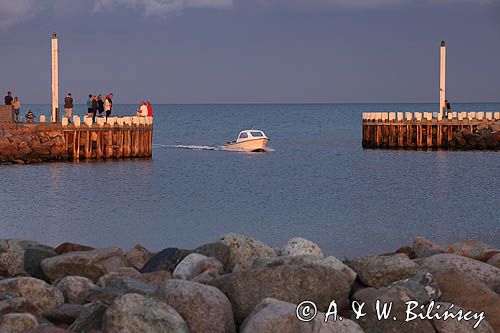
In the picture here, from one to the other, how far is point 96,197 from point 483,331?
81.5 ft

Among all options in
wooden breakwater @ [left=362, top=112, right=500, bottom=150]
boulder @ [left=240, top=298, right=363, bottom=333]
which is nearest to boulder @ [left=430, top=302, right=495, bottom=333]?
boulder @ [left=240, top=298, right=363, bottom=333]

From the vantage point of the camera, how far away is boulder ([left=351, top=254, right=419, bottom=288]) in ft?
35.6

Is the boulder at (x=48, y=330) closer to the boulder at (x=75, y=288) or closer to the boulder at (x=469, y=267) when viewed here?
the boulder at (x=75, y=288)

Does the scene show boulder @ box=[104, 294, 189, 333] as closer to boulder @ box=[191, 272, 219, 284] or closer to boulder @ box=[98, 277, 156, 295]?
boulder @ box=[98, 277, 156, 295]

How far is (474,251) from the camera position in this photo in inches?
548

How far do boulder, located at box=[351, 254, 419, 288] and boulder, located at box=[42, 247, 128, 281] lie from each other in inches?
147

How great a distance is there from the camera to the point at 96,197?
33.1 meters

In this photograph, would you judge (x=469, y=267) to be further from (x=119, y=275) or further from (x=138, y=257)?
(x=138, y=257)

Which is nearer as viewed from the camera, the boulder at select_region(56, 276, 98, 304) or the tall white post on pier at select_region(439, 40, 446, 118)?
the boulder at select_region(56, 276, 98, 304)

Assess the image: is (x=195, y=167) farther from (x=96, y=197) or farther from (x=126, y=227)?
(x=126, y=227)

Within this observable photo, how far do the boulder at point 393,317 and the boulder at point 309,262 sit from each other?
3.27ft

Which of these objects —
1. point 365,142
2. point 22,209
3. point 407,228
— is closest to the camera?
point 407,228

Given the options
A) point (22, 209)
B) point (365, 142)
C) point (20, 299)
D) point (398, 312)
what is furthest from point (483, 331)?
point (365, 142)

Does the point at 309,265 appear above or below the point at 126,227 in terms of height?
above
